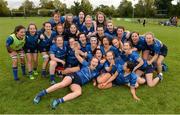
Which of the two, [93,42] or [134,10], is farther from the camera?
[134,10]

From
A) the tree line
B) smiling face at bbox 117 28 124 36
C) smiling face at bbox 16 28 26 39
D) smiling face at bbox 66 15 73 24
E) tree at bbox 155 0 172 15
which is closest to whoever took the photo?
smiling face at bbox 16 28 26 39

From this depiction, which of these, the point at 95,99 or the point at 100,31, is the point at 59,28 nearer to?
the point at 100,31

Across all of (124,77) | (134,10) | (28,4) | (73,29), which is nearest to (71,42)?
(73,29)

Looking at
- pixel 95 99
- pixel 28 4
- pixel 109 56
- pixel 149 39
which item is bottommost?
pixel 95 99

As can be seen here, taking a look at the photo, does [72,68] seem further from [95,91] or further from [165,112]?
[165,112]

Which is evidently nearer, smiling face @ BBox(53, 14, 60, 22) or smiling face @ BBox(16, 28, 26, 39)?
smiling face @ BBox(16, 28, 26, 39)

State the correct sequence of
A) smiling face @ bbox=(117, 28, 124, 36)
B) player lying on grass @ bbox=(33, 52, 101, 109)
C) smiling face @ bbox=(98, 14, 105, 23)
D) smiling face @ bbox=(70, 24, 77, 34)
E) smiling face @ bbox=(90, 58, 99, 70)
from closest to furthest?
player lying on grass @ bbox=(33, 52, 101, 109), smiling face @ bbox=(90, 58, 99, 70), smiling face @ bbox=(70, 24, 77, 34), smiling face @ bbox=(117, 28, 124, 36), smiling face @ bbox=(98, 14, 105, 23)

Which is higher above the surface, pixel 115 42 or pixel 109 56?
pixel 115 42

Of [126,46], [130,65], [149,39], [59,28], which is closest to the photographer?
[130,65]

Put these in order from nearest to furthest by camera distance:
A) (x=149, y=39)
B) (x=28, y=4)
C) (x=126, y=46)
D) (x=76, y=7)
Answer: (x=126, y=46) < (x=149, y=39) < (x=76, y=7) < (x=28, y=4)

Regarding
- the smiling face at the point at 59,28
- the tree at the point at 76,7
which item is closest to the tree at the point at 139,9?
the tree at the point at 76,7

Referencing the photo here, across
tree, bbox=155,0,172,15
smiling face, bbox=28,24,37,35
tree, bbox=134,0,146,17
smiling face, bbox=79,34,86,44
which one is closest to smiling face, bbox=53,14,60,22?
smiling face, bbox=28,24,37,35

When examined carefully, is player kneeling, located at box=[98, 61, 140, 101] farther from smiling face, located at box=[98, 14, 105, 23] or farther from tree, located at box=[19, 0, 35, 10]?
tree, located at box=[19, 0, 35, 10]

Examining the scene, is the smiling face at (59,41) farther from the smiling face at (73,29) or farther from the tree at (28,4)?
the tree at (28,4)
